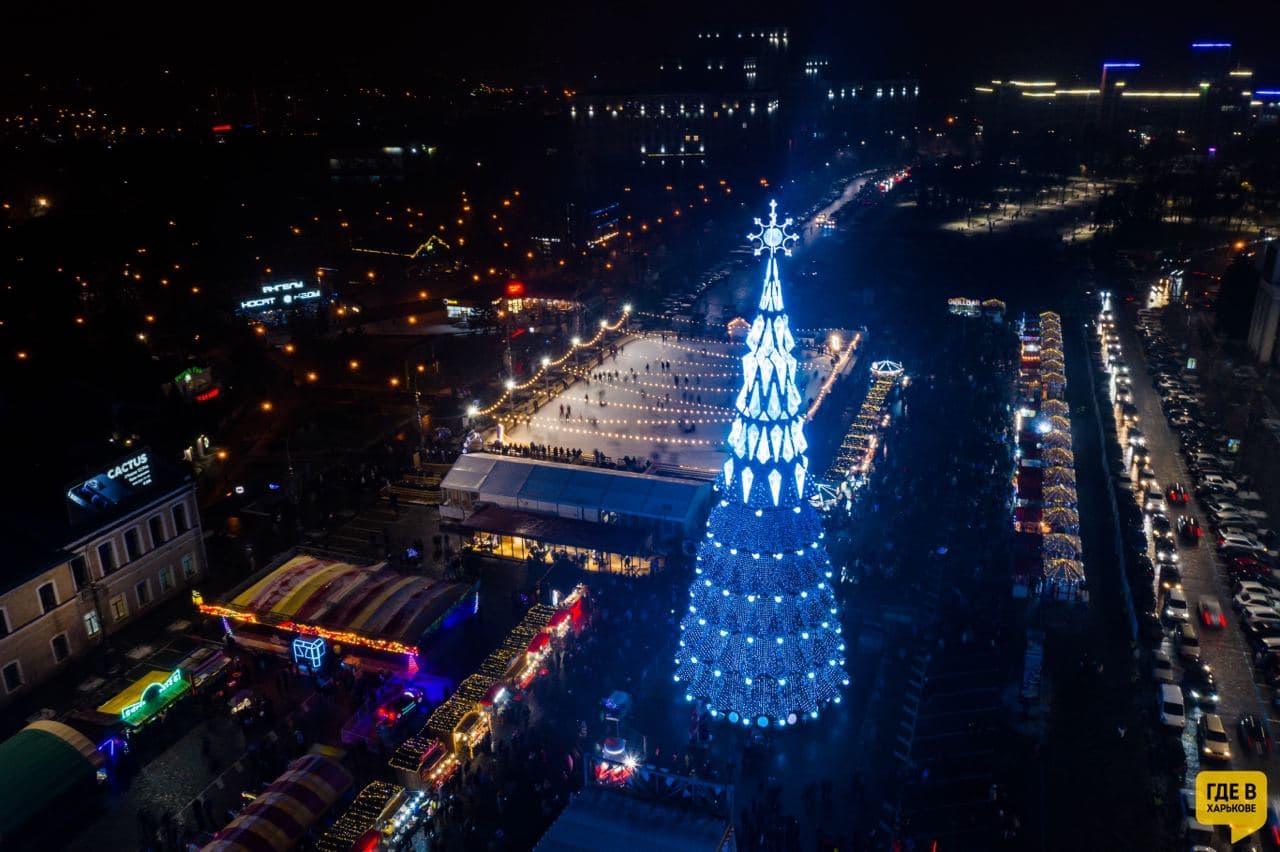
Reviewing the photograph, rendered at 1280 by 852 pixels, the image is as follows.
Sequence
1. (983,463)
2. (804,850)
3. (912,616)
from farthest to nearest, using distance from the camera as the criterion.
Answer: (983,463) → (912,616) → (804,850)

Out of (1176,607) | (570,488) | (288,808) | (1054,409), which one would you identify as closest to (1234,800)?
(1176,607)

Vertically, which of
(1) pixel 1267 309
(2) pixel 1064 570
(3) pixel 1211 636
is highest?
(1) pixel 1267 309

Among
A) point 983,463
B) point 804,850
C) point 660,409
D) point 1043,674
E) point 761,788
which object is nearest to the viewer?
point 804,850

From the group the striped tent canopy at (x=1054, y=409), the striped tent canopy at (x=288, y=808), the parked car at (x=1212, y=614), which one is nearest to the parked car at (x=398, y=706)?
the striped tent canopy at (x=288, y=808)

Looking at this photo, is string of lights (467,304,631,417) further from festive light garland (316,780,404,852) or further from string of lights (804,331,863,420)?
festive light garland (316,780,404,852)

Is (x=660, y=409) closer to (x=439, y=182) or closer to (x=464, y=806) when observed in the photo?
(x=464, y=806)

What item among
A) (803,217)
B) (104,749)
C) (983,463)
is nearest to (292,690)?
(104,749)

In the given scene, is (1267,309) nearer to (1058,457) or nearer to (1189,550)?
(1058,457)
